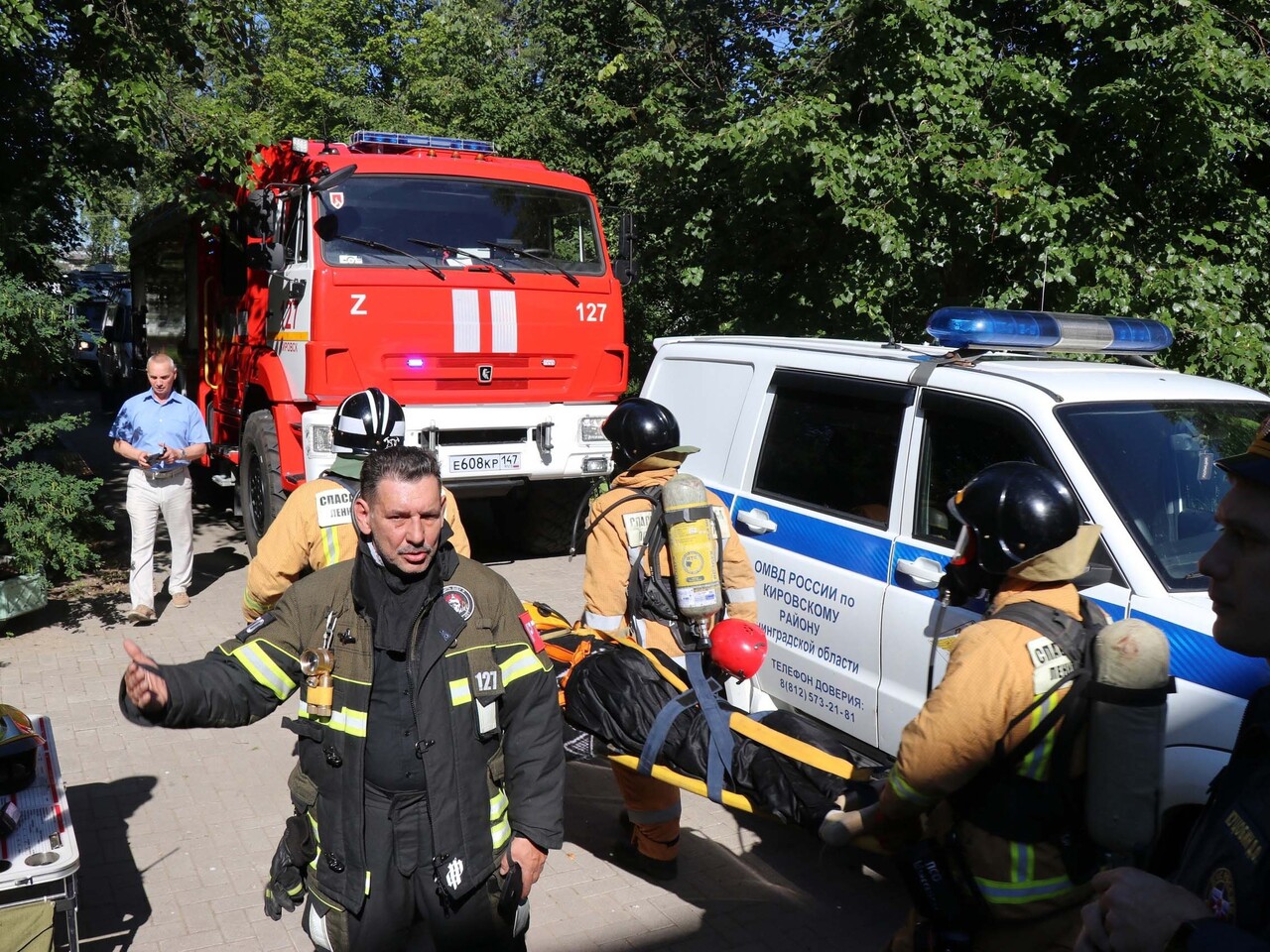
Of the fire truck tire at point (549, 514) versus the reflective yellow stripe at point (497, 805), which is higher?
the reflective yellow stripe at point (497, 805)

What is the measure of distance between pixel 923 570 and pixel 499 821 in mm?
2004

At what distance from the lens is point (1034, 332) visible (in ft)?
15.4

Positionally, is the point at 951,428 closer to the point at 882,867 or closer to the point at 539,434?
the point at 882,867

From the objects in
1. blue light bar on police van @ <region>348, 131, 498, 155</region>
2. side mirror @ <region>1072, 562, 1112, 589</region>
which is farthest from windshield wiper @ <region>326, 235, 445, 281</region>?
side mirror @ <region>1072, 562, 1112, 589</region>

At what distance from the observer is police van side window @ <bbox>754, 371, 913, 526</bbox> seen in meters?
4.70

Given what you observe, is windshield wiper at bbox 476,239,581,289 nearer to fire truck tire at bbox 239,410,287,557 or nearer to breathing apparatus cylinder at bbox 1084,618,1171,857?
fire truck tire at bbox 239,410,287,557

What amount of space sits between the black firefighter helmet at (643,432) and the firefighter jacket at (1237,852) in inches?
116

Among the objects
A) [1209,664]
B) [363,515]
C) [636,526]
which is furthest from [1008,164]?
[363,515]

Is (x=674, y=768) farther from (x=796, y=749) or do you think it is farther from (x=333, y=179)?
(x=333, y=179)

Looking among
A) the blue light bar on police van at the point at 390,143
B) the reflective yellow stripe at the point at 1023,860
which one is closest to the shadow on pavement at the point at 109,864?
the reflective yellow stripe at the point at 1023,860

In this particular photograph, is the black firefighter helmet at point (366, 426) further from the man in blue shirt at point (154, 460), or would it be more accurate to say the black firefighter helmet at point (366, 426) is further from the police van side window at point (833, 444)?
the man in blue shirt at point (154, 460)

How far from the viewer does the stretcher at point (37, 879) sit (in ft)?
10.5

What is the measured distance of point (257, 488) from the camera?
31.2 feet

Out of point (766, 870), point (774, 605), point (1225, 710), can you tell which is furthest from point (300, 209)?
point (1225, 710)
